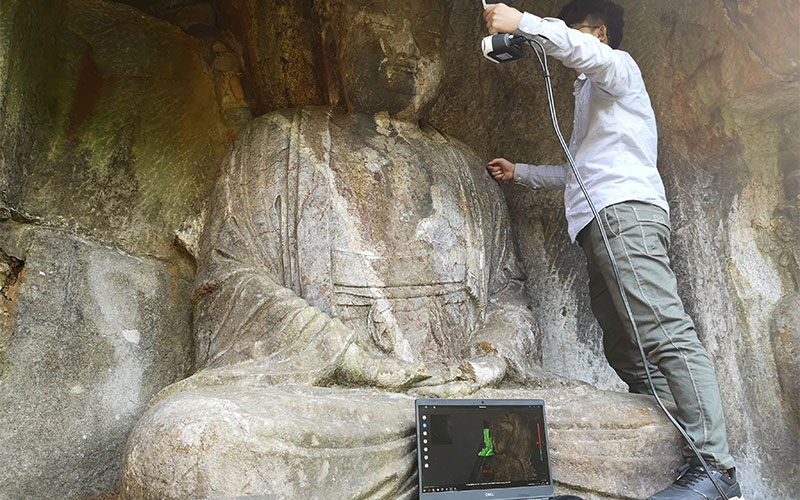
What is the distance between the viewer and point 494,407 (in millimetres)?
2381

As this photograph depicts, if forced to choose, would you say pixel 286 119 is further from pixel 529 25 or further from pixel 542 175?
pixel 529 25

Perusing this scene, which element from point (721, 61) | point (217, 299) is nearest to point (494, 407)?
point (217, 299)

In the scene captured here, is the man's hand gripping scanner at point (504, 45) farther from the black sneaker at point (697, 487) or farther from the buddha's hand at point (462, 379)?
the black sneaker at point (697, 487)

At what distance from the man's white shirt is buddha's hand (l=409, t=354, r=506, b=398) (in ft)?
1.90

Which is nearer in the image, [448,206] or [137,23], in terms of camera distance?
[448,206]

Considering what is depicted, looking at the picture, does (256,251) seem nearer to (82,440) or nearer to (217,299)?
(217,299)

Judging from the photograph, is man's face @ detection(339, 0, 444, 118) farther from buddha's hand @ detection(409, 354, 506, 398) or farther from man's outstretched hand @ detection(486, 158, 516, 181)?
buddha's hand @ detection(409, 354, 506, 398)

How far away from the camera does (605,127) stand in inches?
110

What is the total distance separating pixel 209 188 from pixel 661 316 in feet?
7.02

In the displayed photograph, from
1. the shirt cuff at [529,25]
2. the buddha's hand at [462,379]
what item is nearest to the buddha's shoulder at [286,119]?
the shirt cuff at [529,25]

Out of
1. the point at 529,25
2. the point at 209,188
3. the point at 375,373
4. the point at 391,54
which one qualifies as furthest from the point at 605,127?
the point at 209,188

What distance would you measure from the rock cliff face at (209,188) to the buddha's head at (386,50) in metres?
0.13

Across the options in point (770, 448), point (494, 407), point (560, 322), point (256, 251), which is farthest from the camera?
point (560, 322)

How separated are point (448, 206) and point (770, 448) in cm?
158
